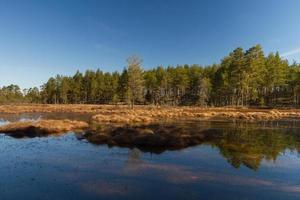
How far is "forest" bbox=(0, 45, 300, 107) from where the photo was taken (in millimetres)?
86188

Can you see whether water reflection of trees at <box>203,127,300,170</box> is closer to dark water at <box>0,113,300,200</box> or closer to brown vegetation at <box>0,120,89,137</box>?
dark water at <box>0,113,300,200</box>

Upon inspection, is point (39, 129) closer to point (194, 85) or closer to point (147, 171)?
point (147, 171)

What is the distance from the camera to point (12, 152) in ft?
76.3

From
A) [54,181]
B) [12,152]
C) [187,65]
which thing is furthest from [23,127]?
[187,65]

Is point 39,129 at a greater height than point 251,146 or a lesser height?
greater

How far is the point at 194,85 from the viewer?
117812mm

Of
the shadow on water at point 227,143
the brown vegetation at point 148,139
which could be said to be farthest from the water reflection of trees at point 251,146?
the brown vegetation at point 148,139

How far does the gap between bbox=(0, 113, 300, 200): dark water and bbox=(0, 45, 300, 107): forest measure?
57.1 metres

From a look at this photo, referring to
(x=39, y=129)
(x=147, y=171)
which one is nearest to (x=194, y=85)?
(x=39, y=129)

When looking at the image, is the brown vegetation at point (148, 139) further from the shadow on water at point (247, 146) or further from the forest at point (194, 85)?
the forest at point (194, 85)

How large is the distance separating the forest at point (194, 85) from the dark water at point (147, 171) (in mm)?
57107

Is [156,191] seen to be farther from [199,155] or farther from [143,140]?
[143,140]

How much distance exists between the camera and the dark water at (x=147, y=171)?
550 inches

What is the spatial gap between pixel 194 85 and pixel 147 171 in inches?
4021
